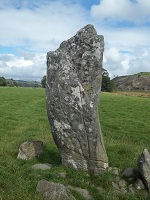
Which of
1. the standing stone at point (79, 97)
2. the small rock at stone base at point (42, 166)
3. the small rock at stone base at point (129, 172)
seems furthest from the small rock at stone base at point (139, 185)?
the small rock at stone base at point (42, 166)

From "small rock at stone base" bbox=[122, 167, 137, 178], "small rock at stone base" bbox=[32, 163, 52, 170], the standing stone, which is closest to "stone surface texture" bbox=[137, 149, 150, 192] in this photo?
"small rock at stone base" bbox=[122, 167, 137, 178]

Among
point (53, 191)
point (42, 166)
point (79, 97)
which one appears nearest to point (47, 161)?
point (42, 166)

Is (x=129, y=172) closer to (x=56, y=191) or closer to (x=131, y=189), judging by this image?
(x=131, y=189)

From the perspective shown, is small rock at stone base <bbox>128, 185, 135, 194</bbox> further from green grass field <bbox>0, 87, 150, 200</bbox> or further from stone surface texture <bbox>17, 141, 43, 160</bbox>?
stone surface texture <bbox>17, 141, 43, 160</bbox>

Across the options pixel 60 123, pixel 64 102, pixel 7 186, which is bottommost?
pixel 7 186

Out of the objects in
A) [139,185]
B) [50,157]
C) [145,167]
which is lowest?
Answer: [139,185]

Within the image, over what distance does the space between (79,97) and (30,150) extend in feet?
11.8

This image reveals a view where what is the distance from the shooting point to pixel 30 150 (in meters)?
13.4

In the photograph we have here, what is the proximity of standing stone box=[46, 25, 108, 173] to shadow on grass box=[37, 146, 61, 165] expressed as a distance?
3.64 ft

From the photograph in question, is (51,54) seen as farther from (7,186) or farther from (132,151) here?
(132,151)

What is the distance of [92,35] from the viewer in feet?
37.6

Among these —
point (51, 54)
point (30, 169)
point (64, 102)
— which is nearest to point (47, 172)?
point (30, 169)

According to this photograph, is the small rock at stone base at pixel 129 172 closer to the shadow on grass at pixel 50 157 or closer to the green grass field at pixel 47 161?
the green grass field at pixel 47 161

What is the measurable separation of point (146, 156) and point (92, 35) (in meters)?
4.73
